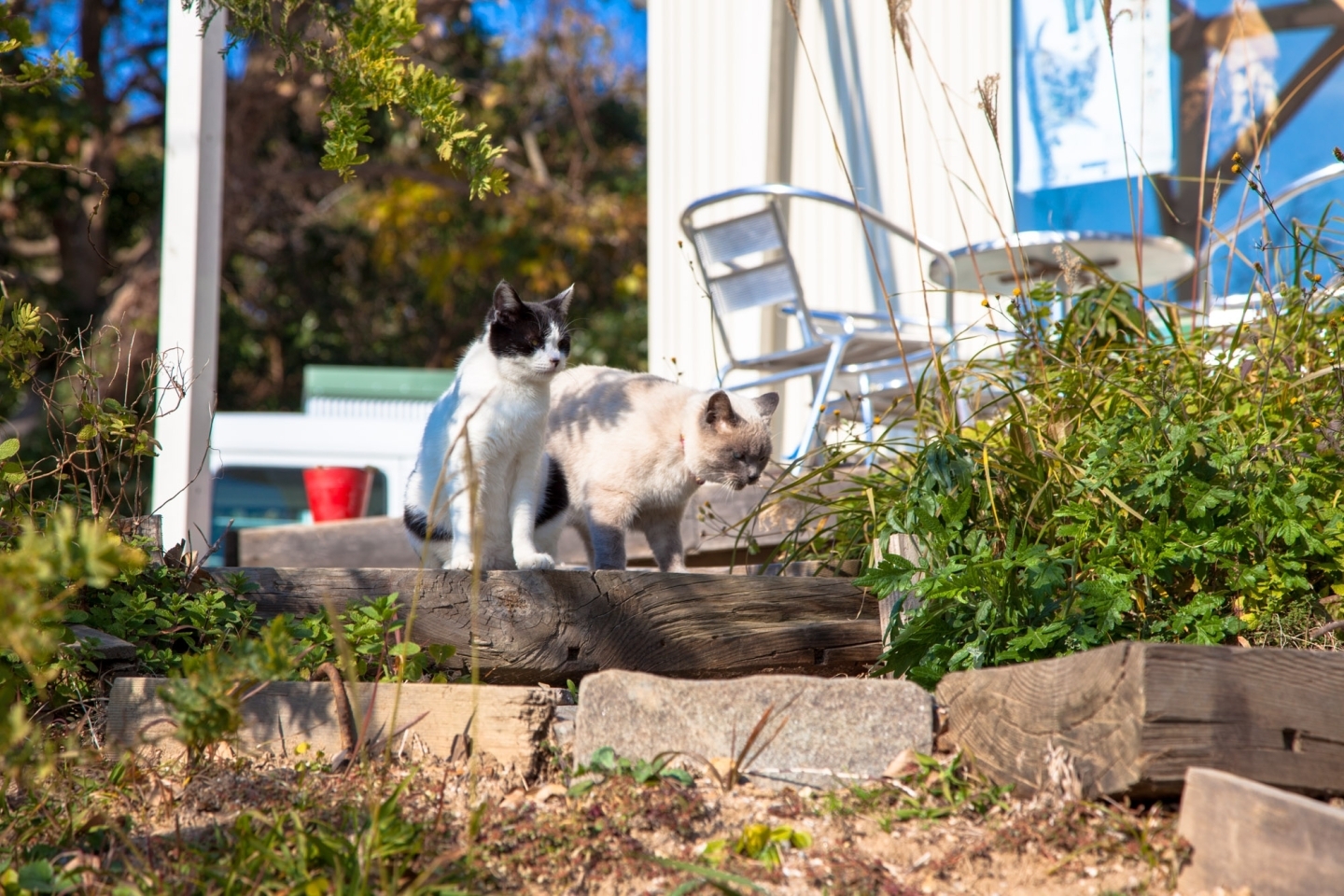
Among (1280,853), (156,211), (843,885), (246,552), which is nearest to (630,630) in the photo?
(843,885)

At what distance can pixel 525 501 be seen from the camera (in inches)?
107

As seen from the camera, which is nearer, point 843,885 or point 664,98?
point 843,885

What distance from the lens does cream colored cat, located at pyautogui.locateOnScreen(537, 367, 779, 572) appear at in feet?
10.3

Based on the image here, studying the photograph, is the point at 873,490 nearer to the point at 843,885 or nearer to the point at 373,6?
the point at 843,885

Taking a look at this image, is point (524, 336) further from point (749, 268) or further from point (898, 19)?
point (749, 268)

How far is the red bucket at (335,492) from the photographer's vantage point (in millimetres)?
4730

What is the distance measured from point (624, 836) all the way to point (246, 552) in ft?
10.5

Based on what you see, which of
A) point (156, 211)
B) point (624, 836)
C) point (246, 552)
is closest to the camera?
point (624, 836)

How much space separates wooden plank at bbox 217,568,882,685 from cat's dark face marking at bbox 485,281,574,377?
1.85ft

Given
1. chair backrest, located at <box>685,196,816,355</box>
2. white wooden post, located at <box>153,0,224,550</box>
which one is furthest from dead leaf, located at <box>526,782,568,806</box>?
chair backrest, located at <box>685,196,816,355</box>

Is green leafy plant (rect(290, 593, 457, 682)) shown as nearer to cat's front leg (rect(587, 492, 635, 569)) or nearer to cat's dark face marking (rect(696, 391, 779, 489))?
cat's front leg (rect(587, 492, 635, 569))

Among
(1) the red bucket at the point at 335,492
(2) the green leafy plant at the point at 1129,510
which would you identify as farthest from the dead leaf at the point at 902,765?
(1) the red bucket at the point at 335,492

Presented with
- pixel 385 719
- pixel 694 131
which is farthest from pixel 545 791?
pixel 694 131

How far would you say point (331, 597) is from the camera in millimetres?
2393
